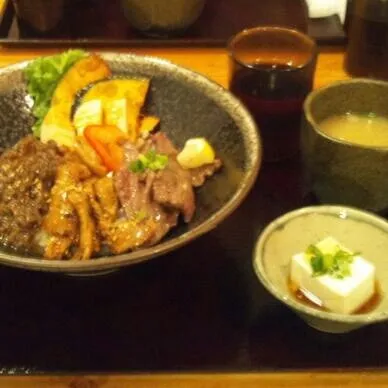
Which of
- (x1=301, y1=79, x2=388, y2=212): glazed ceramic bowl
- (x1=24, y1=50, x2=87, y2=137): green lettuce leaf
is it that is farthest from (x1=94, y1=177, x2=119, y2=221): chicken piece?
(x1=301, y1=79, x2=388, y2=212): glazed ceramic bowl

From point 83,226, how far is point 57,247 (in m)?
0.06

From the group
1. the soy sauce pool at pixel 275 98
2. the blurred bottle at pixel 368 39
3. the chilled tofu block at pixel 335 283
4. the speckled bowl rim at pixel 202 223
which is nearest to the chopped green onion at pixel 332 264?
the chilled tofu block at pixel 335 283

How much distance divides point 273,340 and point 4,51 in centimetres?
110

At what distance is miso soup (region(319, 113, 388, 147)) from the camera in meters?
1.28

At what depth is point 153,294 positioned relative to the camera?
1.13 meters

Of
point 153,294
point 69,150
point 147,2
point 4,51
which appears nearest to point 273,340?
point 153,294

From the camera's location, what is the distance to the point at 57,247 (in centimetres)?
110

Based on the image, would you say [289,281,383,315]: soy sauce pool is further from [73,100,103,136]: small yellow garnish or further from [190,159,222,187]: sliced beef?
[73,100,103,136]: small yellow garnish

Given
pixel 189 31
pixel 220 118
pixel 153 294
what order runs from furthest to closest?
pixel 189 31 → pixel 220 118 → pixel 153 294

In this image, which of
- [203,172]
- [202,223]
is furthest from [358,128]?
[202,223]

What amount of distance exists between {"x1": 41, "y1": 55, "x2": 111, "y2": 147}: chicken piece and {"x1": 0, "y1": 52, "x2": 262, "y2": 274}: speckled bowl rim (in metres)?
0.04

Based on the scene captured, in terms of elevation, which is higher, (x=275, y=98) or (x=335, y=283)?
(x=275, y=98)

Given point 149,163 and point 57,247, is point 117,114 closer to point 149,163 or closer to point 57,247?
point 149,163

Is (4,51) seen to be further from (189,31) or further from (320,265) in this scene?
(320,265)
